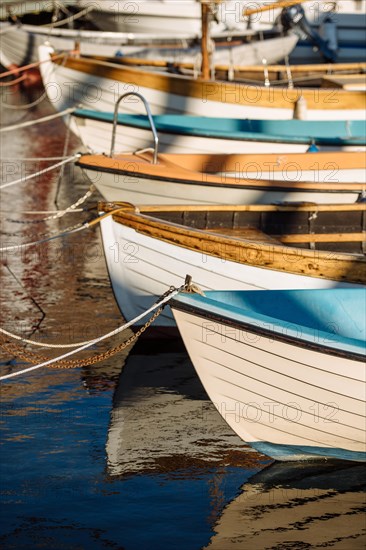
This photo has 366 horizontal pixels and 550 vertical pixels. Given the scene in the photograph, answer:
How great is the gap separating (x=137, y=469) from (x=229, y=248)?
7.21ft

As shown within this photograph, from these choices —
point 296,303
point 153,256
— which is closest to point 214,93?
point 153,256

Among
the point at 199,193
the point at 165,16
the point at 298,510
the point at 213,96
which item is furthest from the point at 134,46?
the point at 298,510

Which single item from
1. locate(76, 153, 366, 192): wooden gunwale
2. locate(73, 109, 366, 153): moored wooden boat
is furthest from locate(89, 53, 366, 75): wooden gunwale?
locate(76, 153, 366, 192): wooden gunwale

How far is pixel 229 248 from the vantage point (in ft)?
29.7

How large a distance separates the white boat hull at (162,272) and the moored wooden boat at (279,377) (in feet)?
4.48

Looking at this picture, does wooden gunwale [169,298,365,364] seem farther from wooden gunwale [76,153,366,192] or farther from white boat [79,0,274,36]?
white boat [79,0,274,36]

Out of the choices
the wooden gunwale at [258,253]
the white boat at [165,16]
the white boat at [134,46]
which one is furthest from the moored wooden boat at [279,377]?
the white boat at [165,16]

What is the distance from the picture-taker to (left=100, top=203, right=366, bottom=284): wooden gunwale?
8.75 m

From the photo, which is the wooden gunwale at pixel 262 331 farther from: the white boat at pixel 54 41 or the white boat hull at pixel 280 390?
the white boat at pixel 54 41

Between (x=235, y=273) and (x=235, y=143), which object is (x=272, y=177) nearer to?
(x=235, y=143)

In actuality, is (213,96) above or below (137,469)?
above

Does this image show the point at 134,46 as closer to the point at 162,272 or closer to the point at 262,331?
the point at 162,272

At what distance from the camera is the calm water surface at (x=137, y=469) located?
22.1 feet

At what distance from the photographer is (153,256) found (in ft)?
31.0
